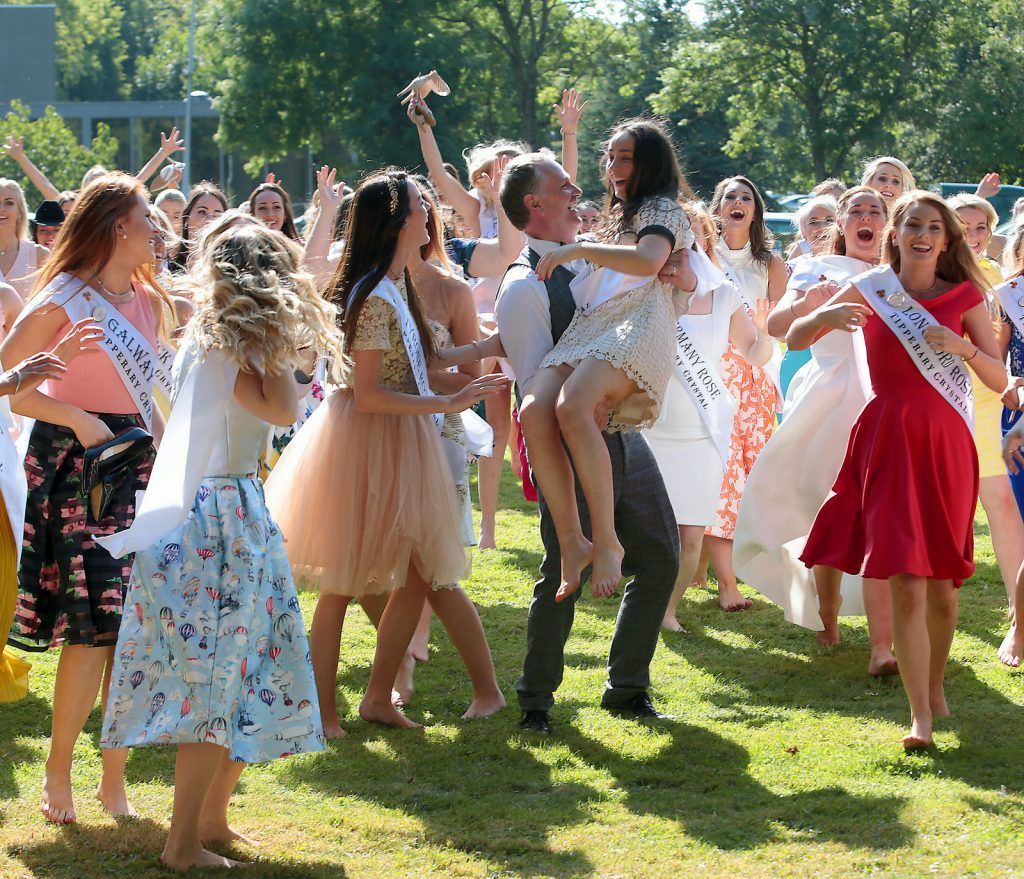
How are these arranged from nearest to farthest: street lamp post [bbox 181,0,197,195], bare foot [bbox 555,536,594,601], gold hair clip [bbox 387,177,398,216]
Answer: bare foot [bbox 555,536,594,601], gold hair clip [bbox 387,177,398,216], street lamp post [bbox 181,0,197,195]

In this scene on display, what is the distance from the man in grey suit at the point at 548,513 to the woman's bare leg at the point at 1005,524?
2048 millimetres

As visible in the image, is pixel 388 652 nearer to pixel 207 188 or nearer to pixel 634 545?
pixel 634 545

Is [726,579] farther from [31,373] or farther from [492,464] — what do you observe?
[31,373]

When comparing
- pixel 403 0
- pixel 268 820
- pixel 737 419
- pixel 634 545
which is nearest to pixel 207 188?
pixel 737 419

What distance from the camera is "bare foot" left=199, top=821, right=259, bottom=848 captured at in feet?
13.0

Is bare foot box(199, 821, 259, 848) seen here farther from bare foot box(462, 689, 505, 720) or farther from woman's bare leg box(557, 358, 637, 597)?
bare foot box(462, 689, 505, 720)

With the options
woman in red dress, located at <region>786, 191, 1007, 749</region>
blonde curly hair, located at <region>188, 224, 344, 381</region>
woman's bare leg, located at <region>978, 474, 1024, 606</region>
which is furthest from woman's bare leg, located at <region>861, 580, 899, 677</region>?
blonde curly hair, located at <region>188, 224, 344, 381</region>

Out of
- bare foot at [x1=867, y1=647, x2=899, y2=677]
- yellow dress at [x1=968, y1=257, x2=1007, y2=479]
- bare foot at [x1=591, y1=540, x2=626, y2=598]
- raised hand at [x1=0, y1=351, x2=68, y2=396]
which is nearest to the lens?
raised hand at [x1=0, y1=351, x2=68, y2=396]

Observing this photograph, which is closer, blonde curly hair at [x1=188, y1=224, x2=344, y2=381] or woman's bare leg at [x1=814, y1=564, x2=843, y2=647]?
blonde curly hair at [x1=188, y1=224, x2=344, y2=381]

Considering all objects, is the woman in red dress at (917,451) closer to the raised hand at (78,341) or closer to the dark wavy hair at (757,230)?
the dark wavy hair at (757,230)

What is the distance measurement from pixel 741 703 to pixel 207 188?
3.79 m

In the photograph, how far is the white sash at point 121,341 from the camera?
169 inches

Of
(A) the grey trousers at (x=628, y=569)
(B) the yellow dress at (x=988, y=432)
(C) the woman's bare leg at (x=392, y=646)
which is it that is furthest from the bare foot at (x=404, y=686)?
(B) the yellow dress at (x=988, y=432)

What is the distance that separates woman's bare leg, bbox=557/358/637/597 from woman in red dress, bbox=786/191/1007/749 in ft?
2.76
